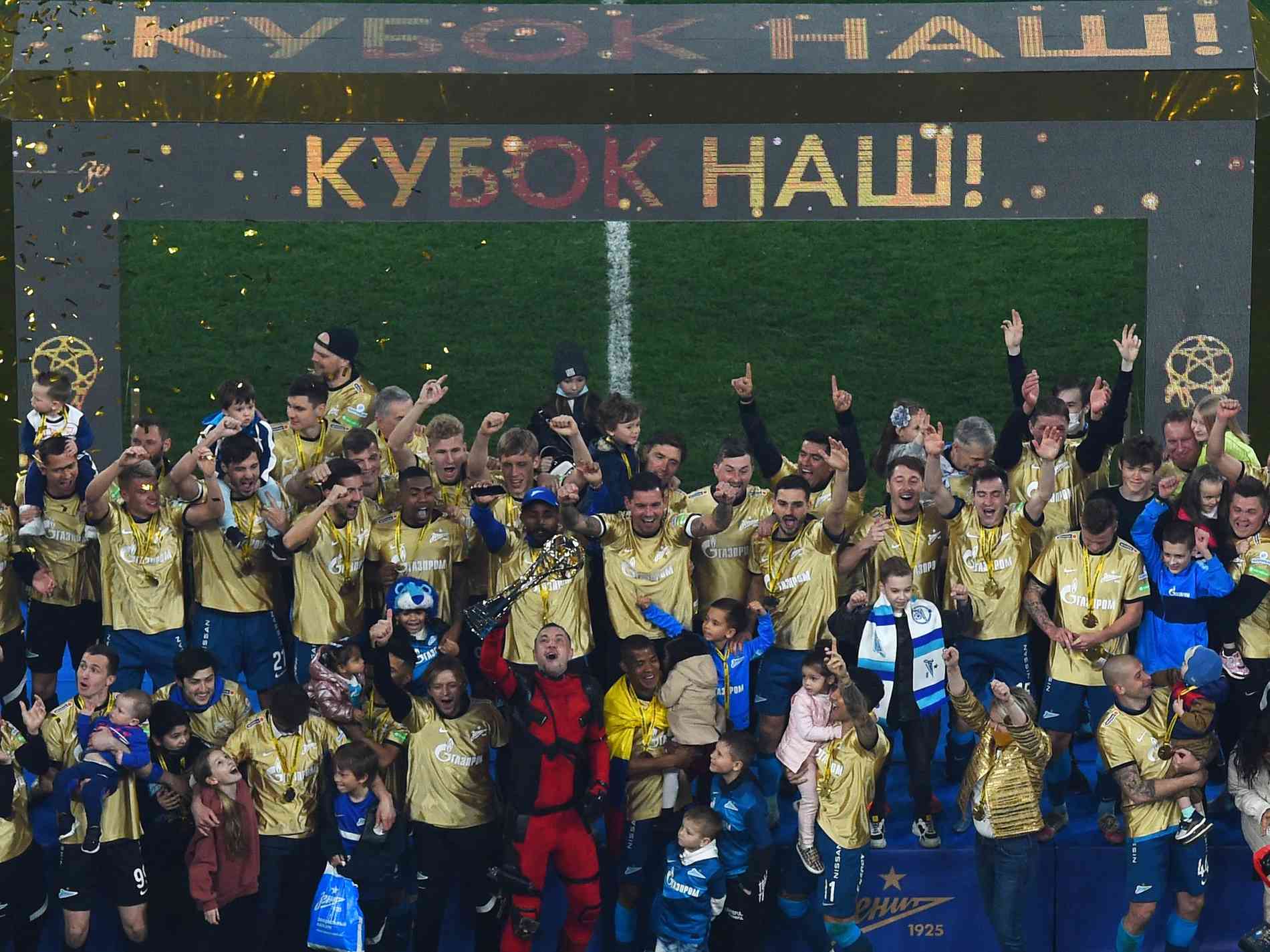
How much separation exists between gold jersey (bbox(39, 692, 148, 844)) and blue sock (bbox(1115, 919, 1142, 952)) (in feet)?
14.9

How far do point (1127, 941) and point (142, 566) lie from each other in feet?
16.6

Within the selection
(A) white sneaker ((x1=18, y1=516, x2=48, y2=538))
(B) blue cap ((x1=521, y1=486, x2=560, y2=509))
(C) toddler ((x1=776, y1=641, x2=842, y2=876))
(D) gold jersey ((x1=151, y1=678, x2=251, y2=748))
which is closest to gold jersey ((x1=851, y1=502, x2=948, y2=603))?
(C) toddler ((x1=776, y1=641, x2=842, y2=876))

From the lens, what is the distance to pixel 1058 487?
10070 mm

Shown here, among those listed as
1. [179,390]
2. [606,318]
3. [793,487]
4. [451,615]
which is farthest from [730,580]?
[179,390]

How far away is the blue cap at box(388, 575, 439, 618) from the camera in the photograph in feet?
29.3

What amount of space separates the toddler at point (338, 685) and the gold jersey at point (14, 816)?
4.27 feet

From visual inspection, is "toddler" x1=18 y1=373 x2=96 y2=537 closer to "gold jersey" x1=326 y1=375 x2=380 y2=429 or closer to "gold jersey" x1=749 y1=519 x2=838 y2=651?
"gold jersey" x1=326 y1=375 x2=380 y2=429

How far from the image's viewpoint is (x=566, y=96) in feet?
46.4

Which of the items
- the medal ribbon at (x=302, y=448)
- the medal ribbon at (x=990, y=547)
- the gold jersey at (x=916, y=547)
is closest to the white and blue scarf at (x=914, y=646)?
the gold jersey at (x=916, y=547)

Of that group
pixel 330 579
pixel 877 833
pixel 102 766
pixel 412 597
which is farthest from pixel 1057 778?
pixel 102 766

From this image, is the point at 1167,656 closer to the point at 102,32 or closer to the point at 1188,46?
the point at 1188,46

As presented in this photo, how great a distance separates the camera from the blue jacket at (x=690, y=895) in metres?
8.66

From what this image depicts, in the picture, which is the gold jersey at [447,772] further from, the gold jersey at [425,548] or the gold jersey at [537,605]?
the gold jersey at [425,548]

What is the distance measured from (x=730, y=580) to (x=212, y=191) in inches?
247
